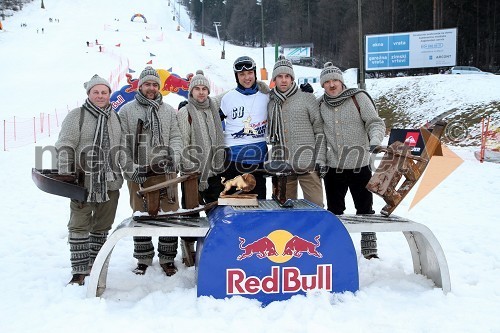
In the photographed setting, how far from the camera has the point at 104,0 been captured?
8900 cm

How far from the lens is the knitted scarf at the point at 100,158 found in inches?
163

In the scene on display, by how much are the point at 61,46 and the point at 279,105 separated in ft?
147

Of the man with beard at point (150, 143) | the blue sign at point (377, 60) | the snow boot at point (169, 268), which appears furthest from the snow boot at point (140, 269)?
the blue sign at point (377, 60)

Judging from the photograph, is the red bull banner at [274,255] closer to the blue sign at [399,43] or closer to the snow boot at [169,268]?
the snow boot at [169,268]

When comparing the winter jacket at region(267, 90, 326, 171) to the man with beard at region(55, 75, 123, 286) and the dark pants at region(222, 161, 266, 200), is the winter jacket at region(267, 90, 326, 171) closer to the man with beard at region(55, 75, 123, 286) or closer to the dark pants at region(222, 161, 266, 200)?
the dark pants at region(222, 161, 266, 200)

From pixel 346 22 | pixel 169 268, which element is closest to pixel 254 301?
pixel 169 268

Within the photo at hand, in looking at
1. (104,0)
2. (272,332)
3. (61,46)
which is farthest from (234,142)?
(104,0)

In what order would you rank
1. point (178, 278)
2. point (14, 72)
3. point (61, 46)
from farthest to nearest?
point (61, 46) < point (14, 72) < point (178, 278)

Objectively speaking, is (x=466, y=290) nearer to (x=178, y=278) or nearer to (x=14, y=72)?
(x=178, y=278)

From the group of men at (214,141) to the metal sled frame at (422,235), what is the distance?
0.66 m

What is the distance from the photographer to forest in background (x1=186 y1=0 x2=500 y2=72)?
37812 millimetres

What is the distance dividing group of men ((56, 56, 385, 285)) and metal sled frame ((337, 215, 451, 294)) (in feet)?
2.16

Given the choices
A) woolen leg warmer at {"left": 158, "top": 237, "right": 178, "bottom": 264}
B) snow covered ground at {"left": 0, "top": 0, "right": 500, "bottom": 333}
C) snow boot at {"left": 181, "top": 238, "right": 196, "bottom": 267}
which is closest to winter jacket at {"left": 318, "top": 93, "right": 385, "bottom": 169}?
snow covered ground at {"left": 0, "top": 0, "right": 500, "bottom": 333}

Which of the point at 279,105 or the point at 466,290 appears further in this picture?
the point at 279,105
